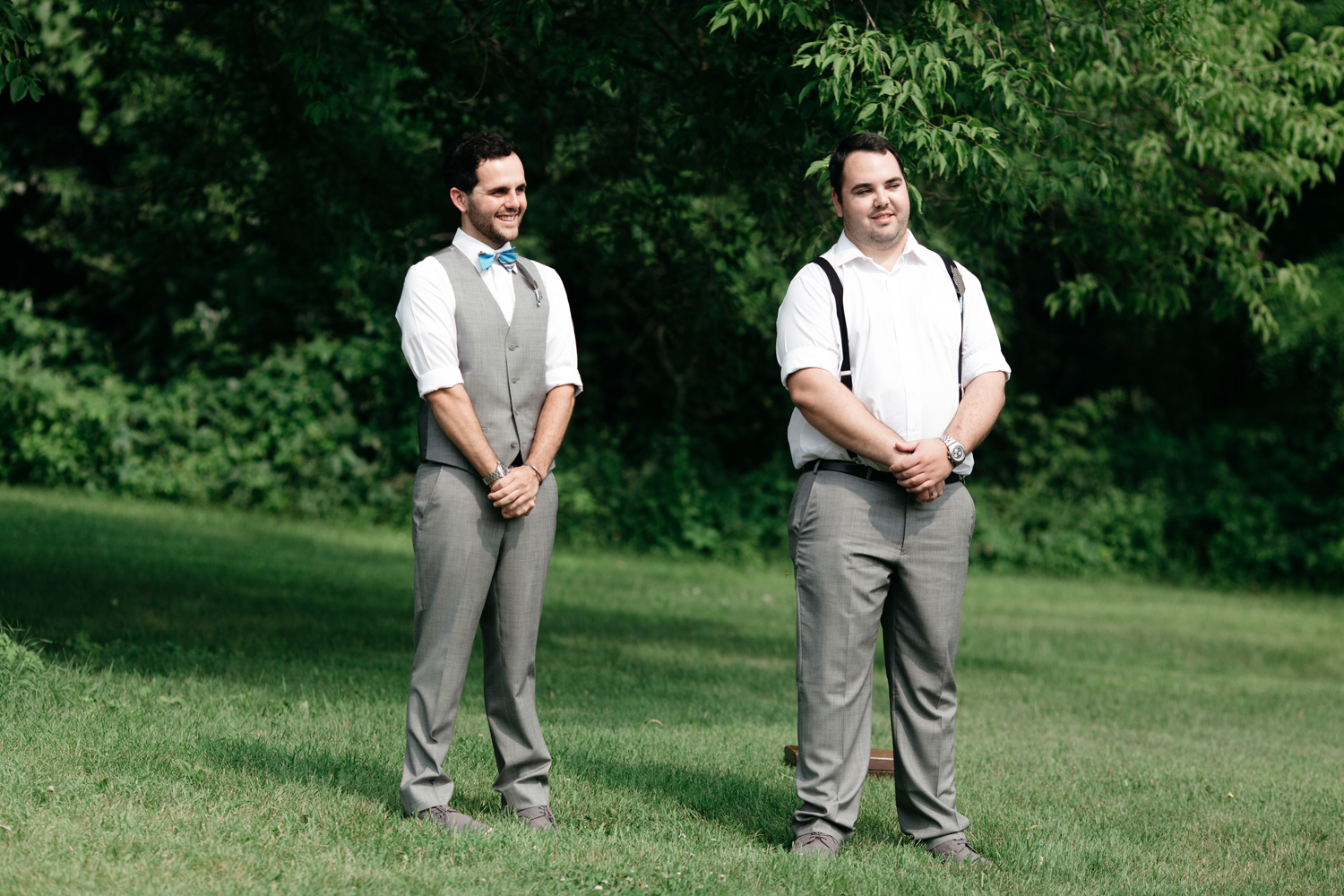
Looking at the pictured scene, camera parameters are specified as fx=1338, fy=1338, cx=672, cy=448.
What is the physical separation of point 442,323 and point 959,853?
2.47m

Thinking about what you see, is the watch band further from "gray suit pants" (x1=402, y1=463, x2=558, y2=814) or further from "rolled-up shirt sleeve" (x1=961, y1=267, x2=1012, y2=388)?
"gray suit pants" (x1=402, y1=463, x2=558, y2=814)

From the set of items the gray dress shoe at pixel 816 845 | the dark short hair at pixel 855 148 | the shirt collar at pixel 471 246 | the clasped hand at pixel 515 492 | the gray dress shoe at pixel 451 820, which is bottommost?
the gray dress shoe at pixel 451 820

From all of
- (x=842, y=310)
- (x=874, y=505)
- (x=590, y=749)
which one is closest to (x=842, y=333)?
(x=842, y=310)

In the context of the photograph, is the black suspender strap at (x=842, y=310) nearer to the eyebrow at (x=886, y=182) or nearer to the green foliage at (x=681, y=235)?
the eyebrow at (x=886, y=182)

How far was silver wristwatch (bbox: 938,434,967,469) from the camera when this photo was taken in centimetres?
437

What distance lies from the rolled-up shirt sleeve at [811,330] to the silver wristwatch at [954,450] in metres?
0.41

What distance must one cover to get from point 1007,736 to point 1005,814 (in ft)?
6.90

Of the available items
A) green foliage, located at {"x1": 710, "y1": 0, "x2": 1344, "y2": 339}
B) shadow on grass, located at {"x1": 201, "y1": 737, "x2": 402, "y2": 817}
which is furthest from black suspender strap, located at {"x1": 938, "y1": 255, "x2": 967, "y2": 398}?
shadow on grass, located at {"x1": 201, "y1": 737, "x2": 402, "y2": 817}

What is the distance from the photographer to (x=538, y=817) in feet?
15.0

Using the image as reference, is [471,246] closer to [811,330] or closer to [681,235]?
[811,330]

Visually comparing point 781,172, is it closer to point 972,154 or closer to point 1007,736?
point 972,154

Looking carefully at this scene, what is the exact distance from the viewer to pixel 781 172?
7484mm

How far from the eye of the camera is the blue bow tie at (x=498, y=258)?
446 centimetres

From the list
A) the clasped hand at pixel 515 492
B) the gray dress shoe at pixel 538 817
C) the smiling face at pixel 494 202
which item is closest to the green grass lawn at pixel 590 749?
the gray dress shoe at pixel 538 817
